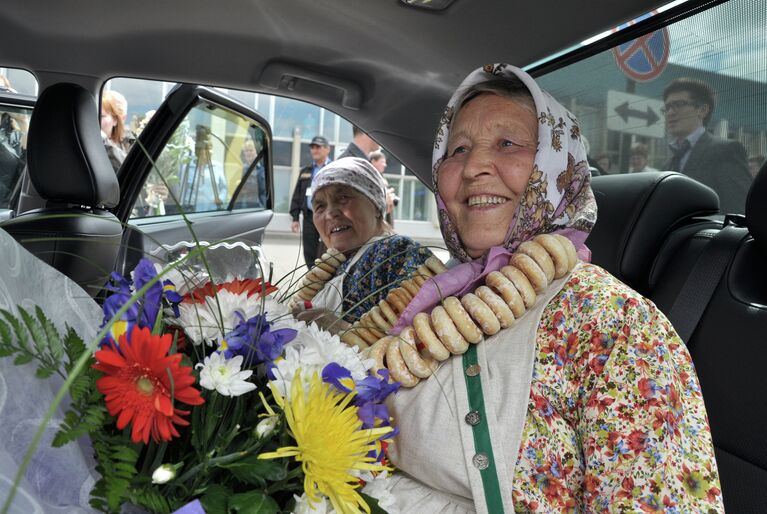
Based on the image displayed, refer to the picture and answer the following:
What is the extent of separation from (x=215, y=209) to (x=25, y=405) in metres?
2.91

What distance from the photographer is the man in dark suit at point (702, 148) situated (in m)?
1.88

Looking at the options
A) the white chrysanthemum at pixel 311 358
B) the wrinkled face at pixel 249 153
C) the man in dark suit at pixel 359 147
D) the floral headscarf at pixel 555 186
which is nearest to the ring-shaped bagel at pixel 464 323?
the floral headscarf at pixel 555 186

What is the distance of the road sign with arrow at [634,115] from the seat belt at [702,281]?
1.85 feet

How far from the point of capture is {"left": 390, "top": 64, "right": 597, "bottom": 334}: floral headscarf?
1.50 metres

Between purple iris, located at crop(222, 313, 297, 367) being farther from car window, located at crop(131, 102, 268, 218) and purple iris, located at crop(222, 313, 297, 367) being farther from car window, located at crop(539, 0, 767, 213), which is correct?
car window, located at crop(131, 102, 268, 218)

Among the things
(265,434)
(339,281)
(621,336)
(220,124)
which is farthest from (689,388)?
(220,124)

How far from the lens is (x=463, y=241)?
1653 mm

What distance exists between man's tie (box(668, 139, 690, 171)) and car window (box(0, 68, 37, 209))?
7.34ft

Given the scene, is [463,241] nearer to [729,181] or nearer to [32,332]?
[729,181]

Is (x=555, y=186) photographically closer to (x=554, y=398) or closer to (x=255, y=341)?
(x=554, y=398)

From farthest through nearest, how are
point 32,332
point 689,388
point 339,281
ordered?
point 339,281 → point 689,388 → point 32,332

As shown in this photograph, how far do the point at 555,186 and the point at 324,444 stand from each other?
928mm

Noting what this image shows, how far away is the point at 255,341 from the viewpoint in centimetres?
89

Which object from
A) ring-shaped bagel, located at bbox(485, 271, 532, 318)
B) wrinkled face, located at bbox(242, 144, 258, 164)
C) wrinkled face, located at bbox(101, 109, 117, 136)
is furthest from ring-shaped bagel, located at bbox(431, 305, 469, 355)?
wrinkled face, located at bbox(242, 144, 258, 164)
